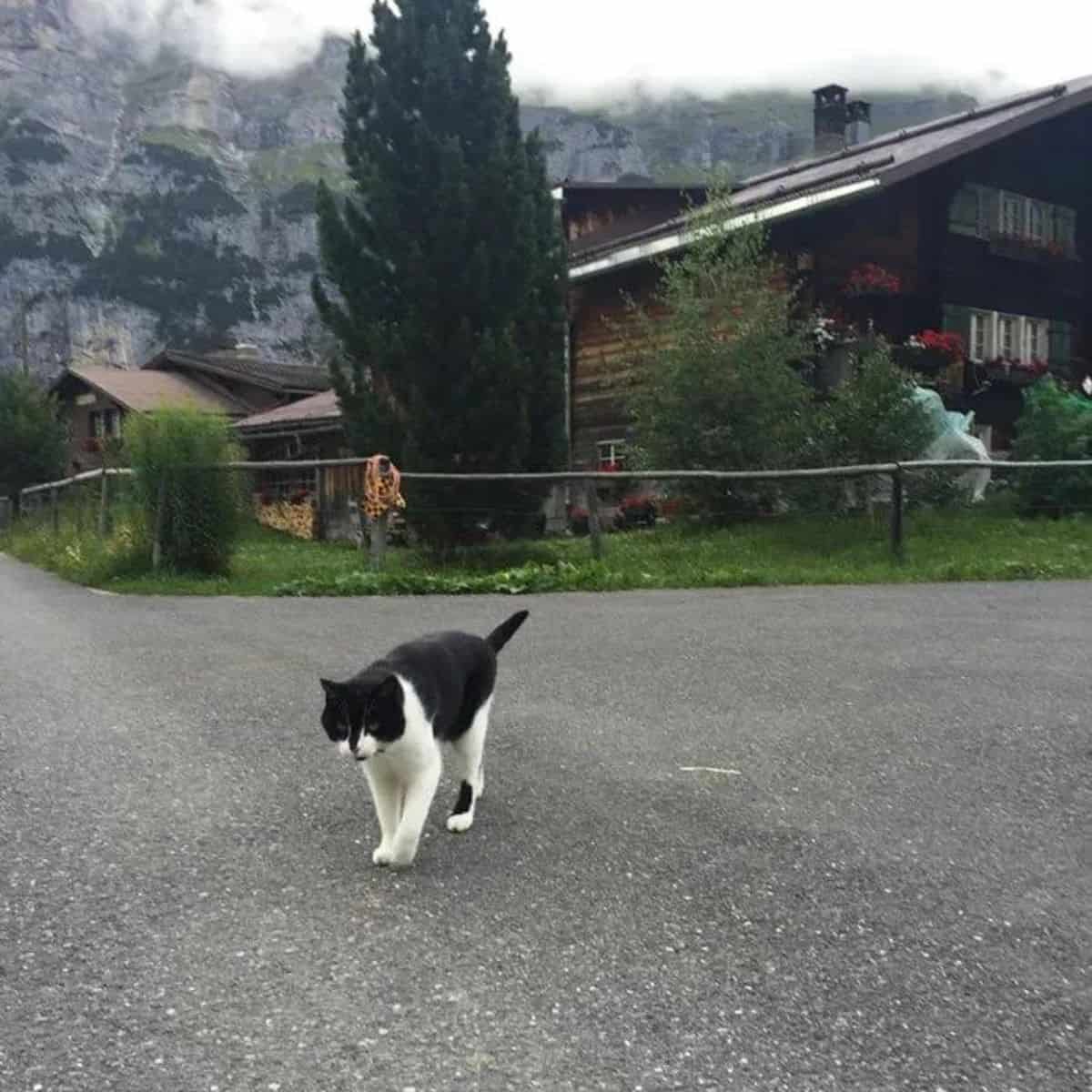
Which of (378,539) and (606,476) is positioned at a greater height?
(606,476)

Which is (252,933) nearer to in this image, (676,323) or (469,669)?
(469,669)

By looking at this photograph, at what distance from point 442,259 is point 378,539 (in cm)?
525

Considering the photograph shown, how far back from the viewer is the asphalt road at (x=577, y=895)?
2719 millimetres

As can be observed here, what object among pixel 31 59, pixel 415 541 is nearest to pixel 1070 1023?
pixel 415 541

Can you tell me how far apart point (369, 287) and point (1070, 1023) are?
1528 cm

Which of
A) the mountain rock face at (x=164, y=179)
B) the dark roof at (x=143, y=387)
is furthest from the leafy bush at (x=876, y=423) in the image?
the mountain rock face at (x=164, y=179)

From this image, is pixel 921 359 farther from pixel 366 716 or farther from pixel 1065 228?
pixel 366 716

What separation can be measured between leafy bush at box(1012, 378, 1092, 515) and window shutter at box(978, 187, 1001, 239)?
5337 millimetres

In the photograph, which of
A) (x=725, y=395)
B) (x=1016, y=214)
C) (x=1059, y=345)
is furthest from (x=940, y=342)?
(x=725, y=395)

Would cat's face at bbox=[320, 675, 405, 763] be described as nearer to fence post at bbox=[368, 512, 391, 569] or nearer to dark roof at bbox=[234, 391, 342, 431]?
fence post at bbox=[368, 512, 391, 569]

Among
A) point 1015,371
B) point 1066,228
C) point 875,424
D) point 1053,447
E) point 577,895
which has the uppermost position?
point 1066,228

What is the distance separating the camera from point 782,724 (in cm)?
586

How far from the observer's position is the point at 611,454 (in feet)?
78.0

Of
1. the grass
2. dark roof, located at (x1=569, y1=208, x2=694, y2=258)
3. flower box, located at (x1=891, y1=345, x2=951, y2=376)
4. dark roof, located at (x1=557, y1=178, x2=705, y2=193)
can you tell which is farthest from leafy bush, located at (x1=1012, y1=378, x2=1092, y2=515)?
dark roof, located at (x1=569, y1=208, x2=694, y2=258)
